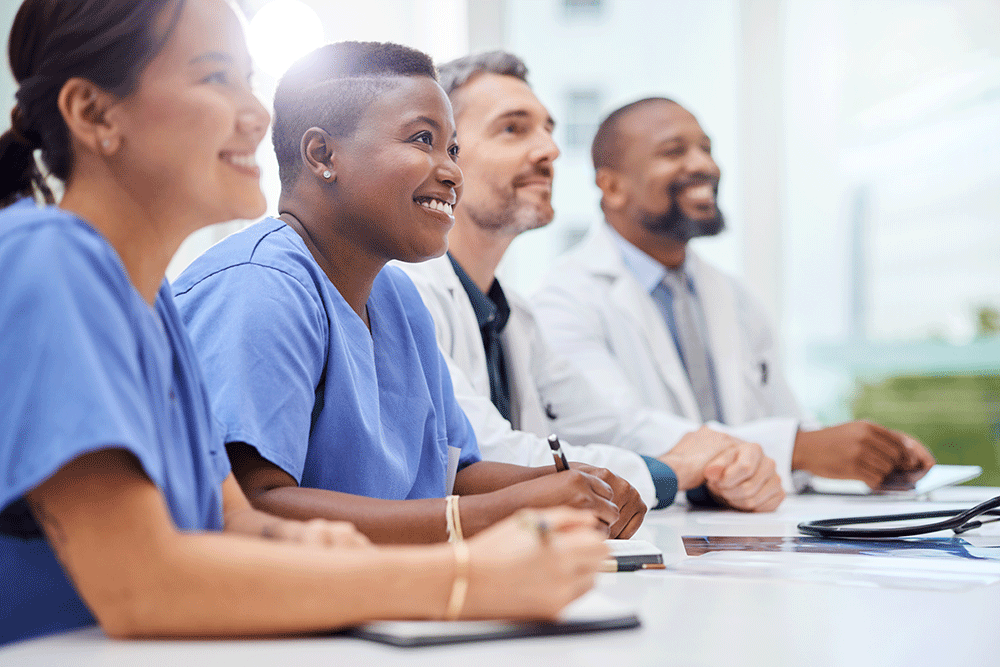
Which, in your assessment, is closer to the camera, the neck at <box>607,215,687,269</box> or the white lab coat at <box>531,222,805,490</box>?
the white lab coat at <box>531,222,805,490</box>

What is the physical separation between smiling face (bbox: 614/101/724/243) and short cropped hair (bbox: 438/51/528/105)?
2.15ft

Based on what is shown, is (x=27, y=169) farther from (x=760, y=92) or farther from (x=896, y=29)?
(x=896, y=29)

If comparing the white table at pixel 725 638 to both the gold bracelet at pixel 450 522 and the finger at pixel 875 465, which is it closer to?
the gold bracelet at pixel 450 522

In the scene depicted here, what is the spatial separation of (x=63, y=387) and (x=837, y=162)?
3452 millimetres

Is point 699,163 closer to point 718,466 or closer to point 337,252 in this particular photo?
point 718,466

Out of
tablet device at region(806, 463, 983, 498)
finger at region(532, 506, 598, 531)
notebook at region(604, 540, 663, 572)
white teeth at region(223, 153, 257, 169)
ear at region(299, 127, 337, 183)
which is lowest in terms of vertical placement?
tablet device at region(806, 463, 983, 498)

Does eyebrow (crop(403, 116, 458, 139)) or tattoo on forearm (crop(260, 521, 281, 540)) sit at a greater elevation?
eyebrow (crop(403, 116, 458, 139))

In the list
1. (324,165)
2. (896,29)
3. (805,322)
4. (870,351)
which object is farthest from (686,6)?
(324,165)

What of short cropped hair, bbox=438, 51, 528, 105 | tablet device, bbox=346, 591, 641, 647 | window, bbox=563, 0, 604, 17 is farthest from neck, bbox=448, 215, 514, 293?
window, bbox=563, 0, 604, 17

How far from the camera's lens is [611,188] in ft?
8.82

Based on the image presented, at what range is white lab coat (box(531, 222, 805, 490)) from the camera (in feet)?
7.29

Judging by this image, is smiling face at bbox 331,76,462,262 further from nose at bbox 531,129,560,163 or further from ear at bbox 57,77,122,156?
nose at bbox 531,129,560,163

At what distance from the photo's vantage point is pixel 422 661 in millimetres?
544

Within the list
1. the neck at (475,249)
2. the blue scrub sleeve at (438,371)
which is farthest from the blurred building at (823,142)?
the blue scrub sleeve at (438,371)
